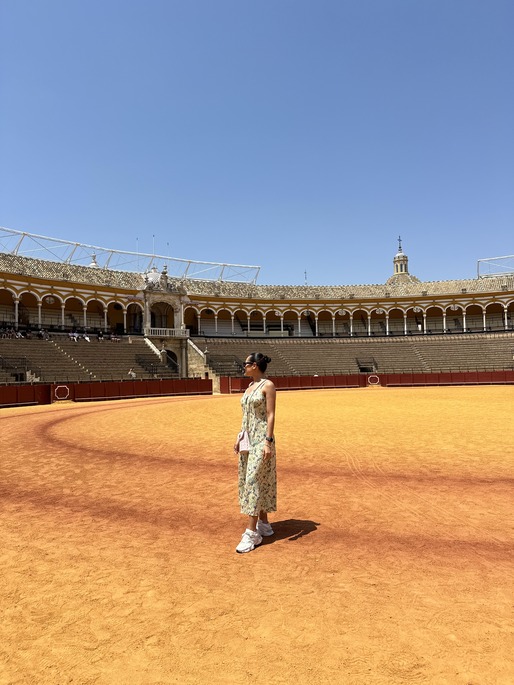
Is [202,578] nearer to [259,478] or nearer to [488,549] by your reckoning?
[259,478]

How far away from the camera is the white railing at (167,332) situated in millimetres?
39062

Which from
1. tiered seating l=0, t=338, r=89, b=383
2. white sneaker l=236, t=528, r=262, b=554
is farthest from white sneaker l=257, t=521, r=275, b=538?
tiered seating l=0, t=338, r=89, b=383

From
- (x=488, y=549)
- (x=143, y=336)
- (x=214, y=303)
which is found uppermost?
(x=214, y=303)

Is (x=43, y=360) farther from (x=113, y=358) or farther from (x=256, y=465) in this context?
(x=256, y=465)

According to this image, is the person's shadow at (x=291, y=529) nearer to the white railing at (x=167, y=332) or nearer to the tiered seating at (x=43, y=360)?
the tiered seating at (x=43, y=360)

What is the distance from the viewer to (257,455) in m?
4.33

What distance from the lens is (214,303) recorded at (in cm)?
4572

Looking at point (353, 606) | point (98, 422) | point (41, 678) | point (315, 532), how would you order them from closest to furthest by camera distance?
point (41, 678), point (353, 606), point (315, 532), point (98, 422)

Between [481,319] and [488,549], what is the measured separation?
49192 mm

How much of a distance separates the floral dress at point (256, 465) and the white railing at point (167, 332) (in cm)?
3524

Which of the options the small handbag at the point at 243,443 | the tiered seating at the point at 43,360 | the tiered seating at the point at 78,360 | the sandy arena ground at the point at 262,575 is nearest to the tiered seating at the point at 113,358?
the tiered seating at the point at 78,360

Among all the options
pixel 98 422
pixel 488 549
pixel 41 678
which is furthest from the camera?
pixel 98 422

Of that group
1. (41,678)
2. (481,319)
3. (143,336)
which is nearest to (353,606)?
(41,678)

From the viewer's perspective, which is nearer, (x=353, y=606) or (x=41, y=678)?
(x=41, y=678)
